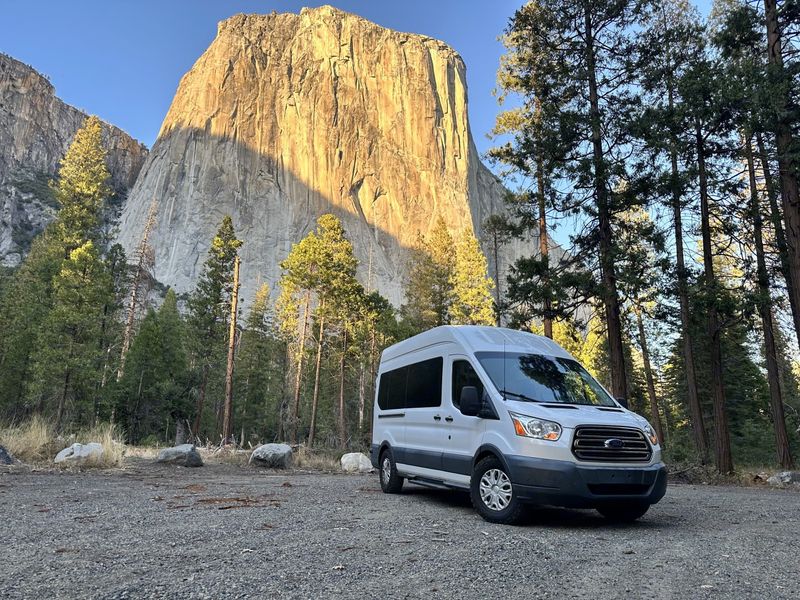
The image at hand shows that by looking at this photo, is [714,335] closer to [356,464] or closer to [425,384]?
[425,384]

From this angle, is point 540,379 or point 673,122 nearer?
point 540,379

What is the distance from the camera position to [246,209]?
94.1 metres

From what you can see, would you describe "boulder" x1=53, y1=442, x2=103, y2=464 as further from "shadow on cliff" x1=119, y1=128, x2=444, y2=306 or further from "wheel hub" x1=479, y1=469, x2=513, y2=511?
"shadow on cliff" x1=119, y1=128, x2=444, y2=306

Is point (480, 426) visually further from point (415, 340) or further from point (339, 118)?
point (339, 118)

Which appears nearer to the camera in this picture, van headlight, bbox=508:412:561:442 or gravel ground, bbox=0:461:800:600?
gravel ground, bbox=0:461:800:600

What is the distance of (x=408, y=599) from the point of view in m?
2.95

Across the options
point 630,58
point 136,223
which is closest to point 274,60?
point 136,223

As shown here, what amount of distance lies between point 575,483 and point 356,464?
10931mm

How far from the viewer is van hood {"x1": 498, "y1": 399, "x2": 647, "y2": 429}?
560 centimetres

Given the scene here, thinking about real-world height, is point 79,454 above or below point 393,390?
below

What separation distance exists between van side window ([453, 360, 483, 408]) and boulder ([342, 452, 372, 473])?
359 inches

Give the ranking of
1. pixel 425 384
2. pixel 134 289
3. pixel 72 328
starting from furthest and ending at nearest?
pixel 134 289 < pixel 72 328 < pixel 425 384

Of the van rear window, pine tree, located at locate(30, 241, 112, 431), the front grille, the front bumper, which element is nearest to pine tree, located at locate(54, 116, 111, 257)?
pine tree, located at locate(30, 241, 112, 431)

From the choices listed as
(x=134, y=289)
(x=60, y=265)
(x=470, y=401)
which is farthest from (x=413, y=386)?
(x=134, y=289)
